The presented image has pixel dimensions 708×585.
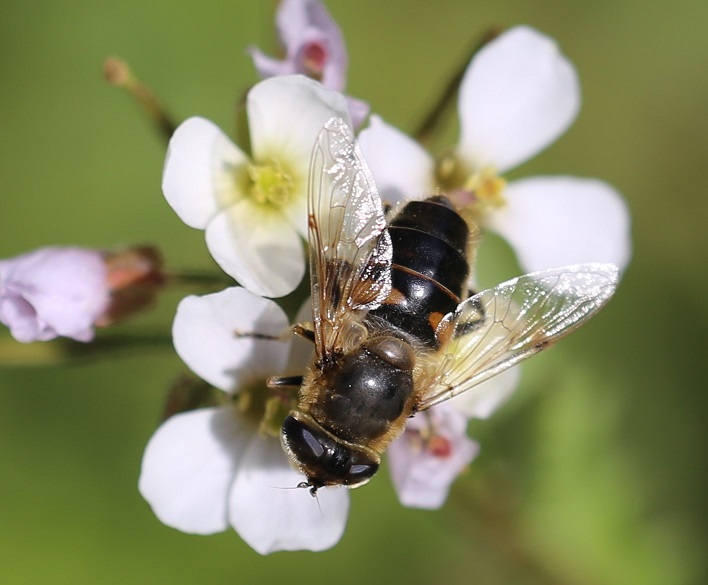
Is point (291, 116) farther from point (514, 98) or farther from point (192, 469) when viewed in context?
point (192, 469)

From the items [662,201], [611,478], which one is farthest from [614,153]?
[611,478]

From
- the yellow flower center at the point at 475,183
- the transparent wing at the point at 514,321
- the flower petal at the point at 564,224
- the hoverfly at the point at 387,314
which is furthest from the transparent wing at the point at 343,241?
the flower petal at the point at 564,224

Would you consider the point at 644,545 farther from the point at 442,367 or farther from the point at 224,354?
the point at 224,354

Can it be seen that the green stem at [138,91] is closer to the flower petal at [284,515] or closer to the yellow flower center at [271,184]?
the yellow flower center at [271,184]

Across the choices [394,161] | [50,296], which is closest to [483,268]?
[394,161]

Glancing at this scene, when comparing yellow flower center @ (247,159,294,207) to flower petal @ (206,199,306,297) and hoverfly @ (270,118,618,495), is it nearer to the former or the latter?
flower petal @ (206,199,306,297)

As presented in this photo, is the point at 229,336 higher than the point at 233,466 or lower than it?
higher

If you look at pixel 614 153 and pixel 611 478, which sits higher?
pixel 614 153
